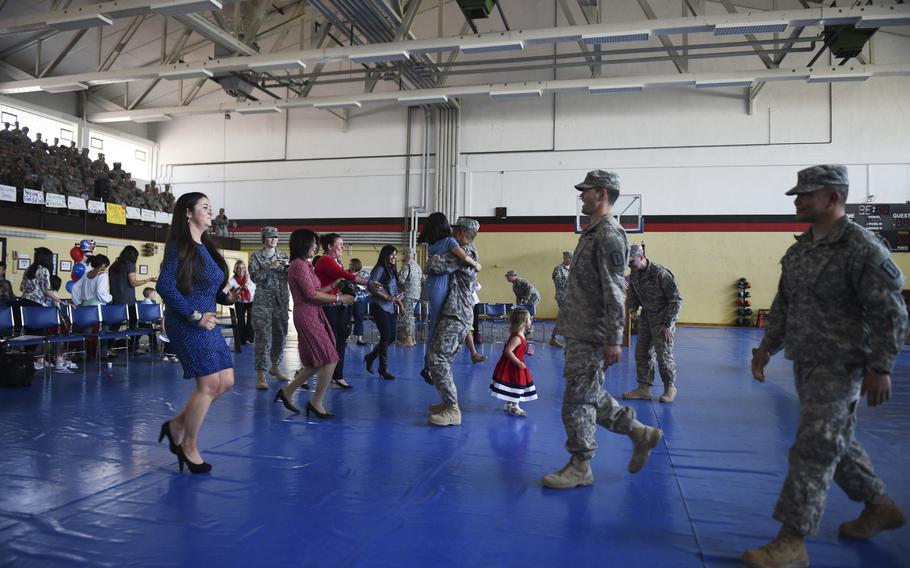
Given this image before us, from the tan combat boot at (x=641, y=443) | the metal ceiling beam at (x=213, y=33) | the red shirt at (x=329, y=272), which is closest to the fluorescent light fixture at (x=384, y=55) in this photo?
the metal ceiling beam at (x=213, y=33)

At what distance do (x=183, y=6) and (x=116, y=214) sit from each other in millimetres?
6432

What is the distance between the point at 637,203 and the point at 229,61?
36.5 ft

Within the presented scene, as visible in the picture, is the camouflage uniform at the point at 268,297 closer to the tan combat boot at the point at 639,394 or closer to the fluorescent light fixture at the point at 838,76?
the tan combat boot at the point at 639,394

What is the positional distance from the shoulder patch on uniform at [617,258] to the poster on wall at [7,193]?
12.8 meters

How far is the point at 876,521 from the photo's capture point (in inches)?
102

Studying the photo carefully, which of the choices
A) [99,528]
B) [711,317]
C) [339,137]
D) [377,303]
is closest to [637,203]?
[711,317]

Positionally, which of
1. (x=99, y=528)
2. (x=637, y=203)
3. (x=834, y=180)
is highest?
(x=637, y=203)

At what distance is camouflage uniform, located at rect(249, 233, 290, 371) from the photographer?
21.4 ft

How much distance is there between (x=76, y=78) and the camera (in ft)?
45.8

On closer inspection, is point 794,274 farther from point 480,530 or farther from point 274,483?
point 274,483

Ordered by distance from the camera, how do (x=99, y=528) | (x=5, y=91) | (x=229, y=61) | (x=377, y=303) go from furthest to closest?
1. (x=5, y=91)
2. (x=229, y=61)
3. (x=377, y=303)
4. (x=99, y=528)

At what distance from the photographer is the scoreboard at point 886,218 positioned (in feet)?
48.7

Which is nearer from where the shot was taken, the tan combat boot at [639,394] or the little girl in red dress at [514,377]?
the little girl in red dress at [514,377]

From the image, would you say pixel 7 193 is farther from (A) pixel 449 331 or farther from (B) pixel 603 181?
(B) pixel 603 181
